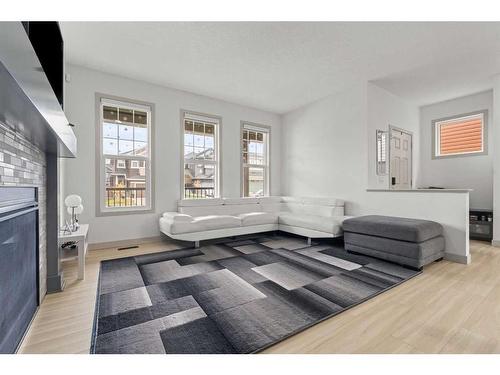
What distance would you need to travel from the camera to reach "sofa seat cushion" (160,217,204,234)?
3705mm

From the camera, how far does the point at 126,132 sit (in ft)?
13.7

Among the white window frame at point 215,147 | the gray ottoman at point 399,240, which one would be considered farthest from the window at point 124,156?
the gray ottoman at point 399,240

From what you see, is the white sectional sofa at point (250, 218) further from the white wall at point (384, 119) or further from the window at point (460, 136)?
the window at point (460, 136)

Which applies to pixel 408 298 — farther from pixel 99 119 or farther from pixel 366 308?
pixel 99 119

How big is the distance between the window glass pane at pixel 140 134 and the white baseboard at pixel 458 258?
5.15 metres

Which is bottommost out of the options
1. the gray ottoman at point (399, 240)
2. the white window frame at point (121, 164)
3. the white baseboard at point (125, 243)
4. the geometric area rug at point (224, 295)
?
the geometric area rug at point (224, 295)

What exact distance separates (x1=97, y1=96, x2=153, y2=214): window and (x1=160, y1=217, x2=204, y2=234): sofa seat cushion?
70 centimetres

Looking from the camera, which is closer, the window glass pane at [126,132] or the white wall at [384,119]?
the window glass pane at [126,132]

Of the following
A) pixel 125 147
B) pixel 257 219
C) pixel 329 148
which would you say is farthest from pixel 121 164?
pixel 329 148

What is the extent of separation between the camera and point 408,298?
2148 millimetres

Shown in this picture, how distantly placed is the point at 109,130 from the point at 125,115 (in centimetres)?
39

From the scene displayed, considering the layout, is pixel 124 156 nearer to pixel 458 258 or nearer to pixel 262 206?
pixel 262 206

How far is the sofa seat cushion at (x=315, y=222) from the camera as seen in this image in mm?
3867

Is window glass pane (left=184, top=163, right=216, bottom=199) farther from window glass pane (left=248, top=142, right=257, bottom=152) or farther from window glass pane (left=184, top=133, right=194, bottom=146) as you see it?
window glass pane (left=248, top=142, right=257, bottom=152)
